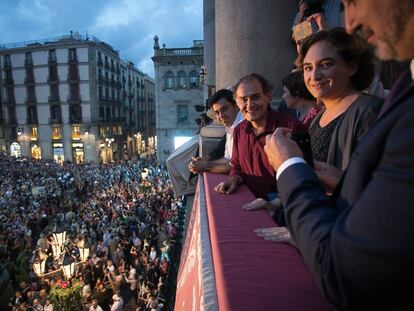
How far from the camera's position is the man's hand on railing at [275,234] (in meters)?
1.50

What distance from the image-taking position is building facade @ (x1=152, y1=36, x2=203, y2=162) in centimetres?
3825

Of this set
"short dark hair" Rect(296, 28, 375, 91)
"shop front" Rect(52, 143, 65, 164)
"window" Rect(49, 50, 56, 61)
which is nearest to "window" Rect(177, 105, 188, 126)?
"shop front" Rect(52, 143, 65, 164)

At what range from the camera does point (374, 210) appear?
764 millimetres

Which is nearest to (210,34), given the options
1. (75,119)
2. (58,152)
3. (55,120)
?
(75,119)

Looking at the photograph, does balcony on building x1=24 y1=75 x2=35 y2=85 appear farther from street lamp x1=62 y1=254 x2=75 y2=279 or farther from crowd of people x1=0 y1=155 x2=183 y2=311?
street lamp x1=62 y1=254 x2=75 y2=279

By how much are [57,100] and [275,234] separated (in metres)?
53.2

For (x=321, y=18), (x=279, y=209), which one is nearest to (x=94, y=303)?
(x=279, y=209)

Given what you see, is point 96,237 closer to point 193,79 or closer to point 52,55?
point 193,79

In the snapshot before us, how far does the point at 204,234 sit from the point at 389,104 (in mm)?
1080

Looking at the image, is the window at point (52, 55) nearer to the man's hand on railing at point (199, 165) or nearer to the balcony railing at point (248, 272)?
the man's hand on railing at point (199, 165)

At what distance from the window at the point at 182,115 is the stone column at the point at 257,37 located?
A: 109 feet

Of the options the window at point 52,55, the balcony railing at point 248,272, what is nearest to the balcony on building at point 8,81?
the window at point 52,55

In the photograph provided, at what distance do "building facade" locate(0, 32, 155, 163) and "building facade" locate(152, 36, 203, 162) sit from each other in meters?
14.2

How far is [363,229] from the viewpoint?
78 cm
